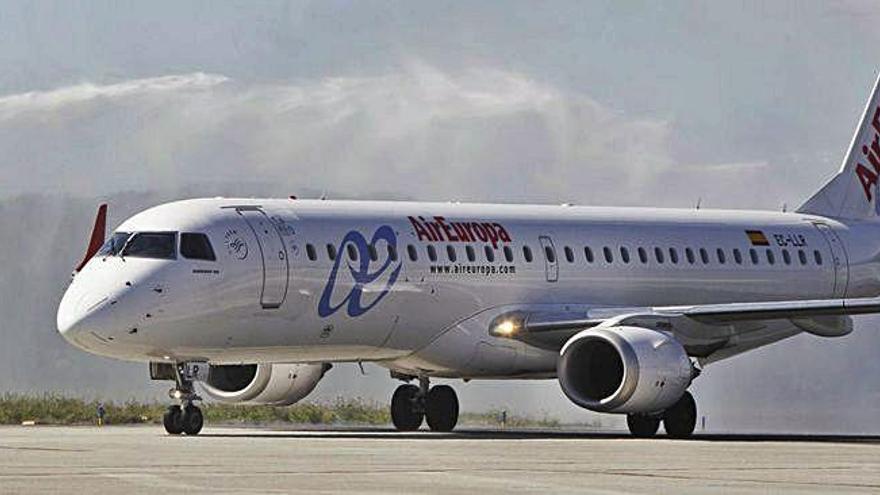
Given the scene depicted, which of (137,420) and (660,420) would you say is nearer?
(660,420)

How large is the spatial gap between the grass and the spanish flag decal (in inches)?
322

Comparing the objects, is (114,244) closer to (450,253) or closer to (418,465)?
(450,253)

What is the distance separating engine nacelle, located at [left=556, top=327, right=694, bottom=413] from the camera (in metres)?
37.2

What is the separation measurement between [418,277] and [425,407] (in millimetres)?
4430

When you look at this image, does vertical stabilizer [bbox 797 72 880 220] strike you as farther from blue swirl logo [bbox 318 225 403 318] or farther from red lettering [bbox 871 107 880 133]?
blue swirl logo [bbox 318 225 403 318]

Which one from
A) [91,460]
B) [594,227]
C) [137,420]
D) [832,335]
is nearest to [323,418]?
[137,420]

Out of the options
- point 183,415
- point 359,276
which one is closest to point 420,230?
point 359,276

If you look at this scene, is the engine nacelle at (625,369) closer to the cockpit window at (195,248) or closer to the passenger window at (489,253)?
the passenger window at (489,253)

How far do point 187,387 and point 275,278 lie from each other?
245 cm

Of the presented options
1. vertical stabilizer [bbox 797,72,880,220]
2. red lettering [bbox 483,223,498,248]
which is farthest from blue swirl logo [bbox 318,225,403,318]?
vertical stabilizer [bbox 797,72,880,220]

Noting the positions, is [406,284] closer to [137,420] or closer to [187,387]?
[187,387]

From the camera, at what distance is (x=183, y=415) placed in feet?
118

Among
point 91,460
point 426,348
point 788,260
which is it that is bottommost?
point 91,460

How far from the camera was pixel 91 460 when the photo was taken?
25906mm
